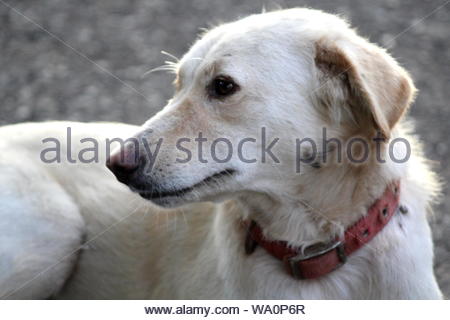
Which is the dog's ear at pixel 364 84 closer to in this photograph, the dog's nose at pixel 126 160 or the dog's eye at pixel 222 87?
the dog's eye at pixel 222 87

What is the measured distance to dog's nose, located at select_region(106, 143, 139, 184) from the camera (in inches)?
100

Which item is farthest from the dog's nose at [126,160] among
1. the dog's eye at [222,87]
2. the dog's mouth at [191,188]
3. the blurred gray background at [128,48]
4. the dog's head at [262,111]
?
the blurred gray background at [128,48]

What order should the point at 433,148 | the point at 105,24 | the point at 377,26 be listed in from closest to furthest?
the point at 433,148 → the point at 377,26 → the point at 105,24

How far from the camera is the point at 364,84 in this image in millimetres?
2518

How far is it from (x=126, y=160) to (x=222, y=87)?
1.45ft

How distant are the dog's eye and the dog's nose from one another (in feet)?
1.20

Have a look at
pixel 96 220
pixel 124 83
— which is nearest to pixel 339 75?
pixel 96 220

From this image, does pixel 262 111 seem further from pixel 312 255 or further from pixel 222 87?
pixel 312 255

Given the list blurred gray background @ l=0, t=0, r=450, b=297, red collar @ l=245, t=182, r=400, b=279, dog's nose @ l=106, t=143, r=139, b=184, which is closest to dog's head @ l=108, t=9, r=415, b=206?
dog's nose @ l=106, t=143, r=139, b=184

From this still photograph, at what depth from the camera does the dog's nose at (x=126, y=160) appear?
2551mm

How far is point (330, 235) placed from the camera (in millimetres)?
2760

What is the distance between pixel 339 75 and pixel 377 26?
3796 mm

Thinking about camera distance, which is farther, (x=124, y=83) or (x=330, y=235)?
(x=124, y=83)
